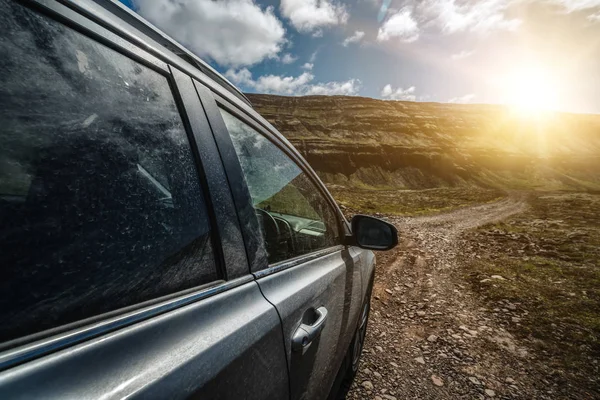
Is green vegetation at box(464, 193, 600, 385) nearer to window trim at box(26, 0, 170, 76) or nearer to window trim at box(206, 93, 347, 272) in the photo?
window trim at box(206, 93, 347, 272)

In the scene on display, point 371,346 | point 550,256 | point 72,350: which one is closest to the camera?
point 72,350

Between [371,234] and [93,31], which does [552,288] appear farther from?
[93,31]

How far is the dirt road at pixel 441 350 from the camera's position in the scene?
2855 millimetres

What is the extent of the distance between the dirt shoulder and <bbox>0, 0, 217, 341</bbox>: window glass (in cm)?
291

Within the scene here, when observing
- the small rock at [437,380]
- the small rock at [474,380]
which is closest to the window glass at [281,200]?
the small rock at [437,380]

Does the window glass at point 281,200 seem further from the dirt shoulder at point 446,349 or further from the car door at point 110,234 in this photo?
the dirt shoulder at point 446,349

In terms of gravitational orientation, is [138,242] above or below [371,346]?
above

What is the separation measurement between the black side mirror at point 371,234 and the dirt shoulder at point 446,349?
5.54ft

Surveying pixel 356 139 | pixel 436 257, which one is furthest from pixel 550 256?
pixel 356 139

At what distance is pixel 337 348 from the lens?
1.78 metres

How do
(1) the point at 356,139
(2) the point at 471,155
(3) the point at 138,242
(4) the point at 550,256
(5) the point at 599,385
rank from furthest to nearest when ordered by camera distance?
(1) the point at 356,139, (2) the point at 471,155, (4) the point at 550,256, (5) the point at 599,385, (3) the point at 138,242

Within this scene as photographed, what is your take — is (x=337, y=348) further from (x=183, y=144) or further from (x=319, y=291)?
(x=183, y=144)

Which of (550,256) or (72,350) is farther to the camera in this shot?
(550,256)

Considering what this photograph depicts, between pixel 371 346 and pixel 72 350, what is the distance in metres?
3.71
